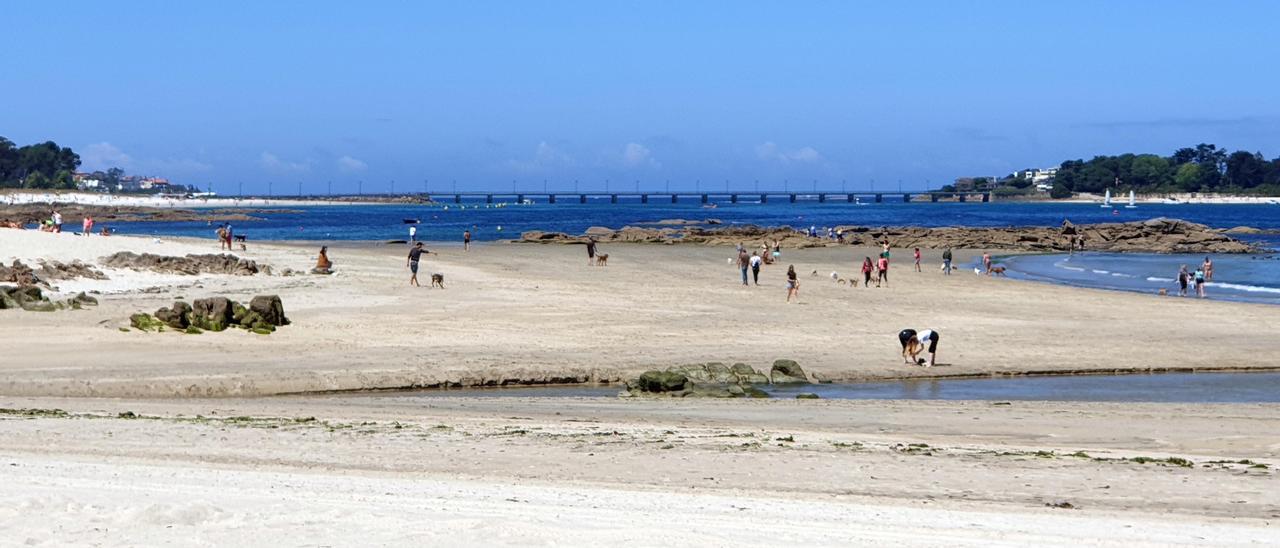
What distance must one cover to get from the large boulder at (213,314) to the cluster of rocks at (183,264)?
12.1 m

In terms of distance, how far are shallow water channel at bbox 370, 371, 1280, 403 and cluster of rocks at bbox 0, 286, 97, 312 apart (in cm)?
870

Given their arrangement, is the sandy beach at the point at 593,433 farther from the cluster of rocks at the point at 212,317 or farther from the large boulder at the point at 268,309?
the large boulder at the point at 268,309

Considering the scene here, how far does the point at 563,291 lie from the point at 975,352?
12432 millimetres

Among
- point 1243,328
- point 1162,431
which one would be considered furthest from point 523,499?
point 1243,328

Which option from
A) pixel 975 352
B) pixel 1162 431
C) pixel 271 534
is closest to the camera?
pixel 271 534

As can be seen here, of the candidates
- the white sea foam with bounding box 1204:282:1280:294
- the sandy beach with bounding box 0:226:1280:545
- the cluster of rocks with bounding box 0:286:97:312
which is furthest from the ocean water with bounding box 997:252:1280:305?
the cluster of rocks with bounding box 0:286:97:312

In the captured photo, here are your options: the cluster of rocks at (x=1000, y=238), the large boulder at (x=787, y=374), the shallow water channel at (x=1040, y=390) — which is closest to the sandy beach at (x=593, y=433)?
the shallow water channel at (x=1040, y=390)

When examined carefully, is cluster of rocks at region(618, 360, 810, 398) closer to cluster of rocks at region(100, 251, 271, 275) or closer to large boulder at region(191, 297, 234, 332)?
large boulder at region(191, 297, 234, 332)

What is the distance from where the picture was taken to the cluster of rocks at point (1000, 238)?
68.6 meters

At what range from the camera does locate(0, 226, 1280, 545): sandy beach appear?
8.55 metres

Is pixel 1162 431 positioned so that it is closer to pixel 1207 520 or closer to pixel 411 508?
pixel 1207 520

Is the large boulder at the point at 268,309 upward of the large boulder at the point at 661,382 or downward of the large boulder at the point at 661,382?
upward

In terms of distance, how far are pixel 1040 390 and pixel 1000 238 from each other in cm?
5532

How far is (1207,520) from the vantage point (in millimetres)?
9273
